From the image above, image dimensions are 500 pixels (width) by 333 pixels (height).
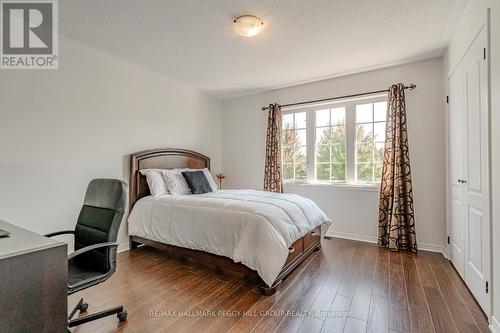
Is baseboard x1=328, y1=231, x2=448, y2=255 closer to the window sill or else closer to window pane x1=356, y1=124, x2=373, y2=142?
the window sill

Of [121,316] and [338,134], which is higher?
[338,134]

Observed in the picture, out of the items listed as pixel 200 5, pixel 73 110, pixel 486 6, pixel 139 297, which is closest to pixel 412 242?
pixel 486 6

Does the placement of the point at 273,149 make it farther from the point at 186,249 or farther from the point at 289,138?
the point at 186,249

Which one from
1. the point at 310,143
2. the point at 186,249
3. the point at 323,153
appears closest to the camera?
the point at 186,249

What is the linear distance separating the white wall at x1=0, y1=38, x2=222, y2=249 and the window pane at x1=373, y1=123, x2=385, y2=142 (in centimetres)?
329

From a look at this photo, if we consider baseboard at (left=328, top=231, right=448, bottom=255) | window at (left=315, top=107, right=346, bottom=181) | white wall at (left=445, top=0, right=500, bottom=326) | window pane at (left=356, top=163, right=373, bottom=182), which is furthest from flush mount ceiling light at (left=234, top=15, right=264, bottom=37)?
baseboard at (left=328, top=231, right=448, bottom=255)

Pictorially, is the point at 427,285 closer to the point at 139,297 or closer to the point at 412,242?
the point at 412,242

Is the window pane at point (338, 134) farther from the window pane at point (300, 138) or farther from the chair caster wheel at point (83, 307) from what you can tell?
the chair caster wheel at point (83, 307)

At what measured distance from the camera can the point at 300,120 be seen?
431 cm

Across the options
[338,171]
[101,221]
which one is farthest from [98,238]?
[338,171]

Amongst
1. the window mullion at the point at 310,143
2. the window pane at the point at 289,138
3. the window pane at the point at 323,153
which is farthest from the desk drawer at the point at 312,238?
the window pane at the point at 289,138

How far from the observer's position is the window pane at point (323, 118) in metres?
4.03

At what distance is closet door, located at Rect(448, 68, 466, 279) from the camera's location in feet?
8.04

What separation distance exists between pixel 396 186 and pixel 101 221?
135 inches
